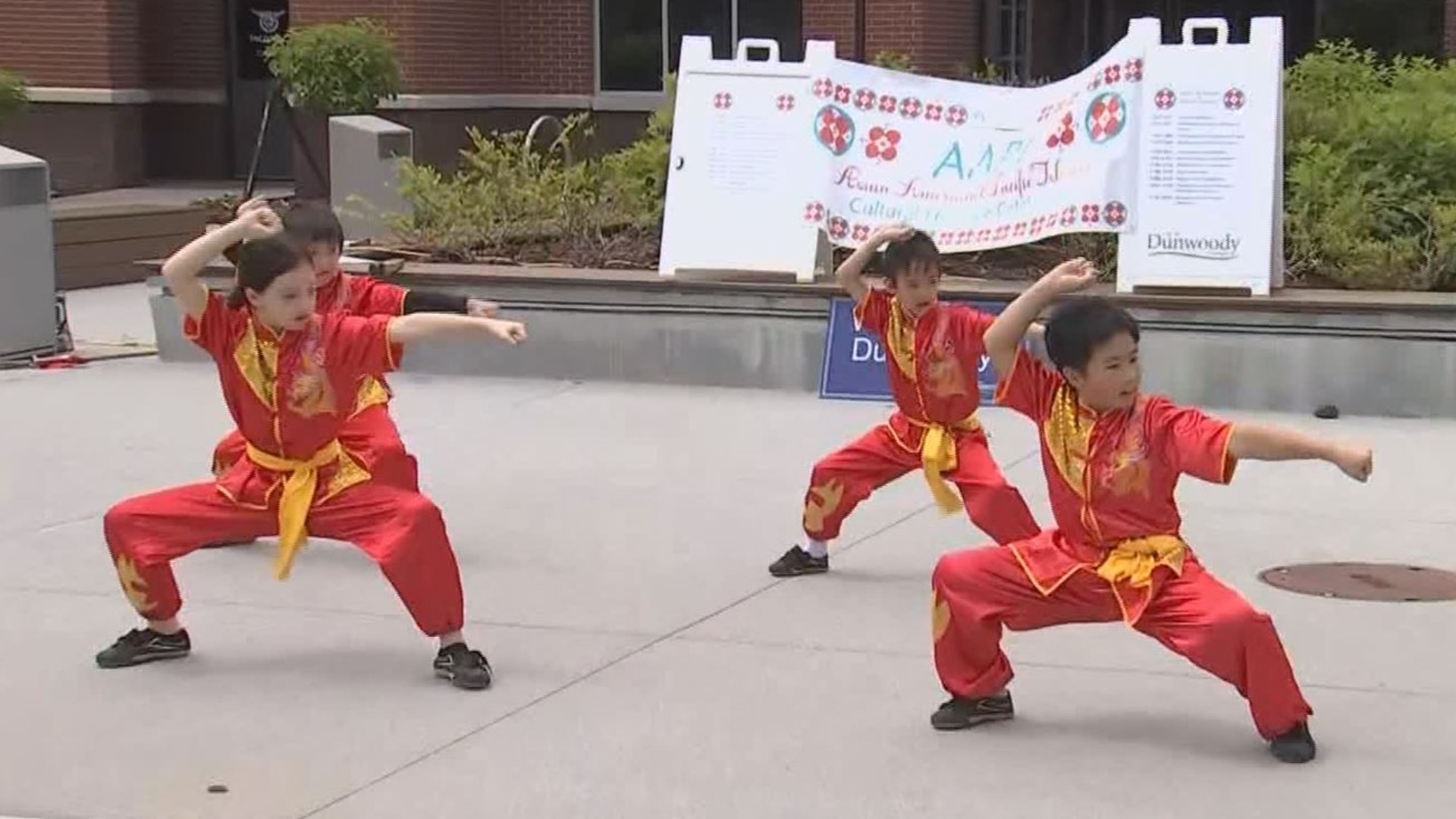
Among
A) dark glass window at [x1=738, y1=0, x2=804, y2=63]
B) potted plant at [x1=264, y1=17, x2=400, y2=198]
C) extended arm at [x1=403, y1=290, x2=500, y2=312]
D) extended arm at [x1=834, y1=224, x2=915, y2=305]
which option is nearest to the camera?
extended arm at [x1=403, y1=290, x2=500, y2=312]

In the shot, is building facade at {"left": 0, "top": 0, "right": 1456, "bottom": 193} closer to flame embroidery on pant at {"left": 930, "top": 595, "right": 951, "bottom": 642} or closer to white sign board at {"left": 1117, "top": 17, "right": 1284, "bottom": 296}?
white sign board at {"left": 1117, "top": 17, "right": 1284, "bottom": 296}

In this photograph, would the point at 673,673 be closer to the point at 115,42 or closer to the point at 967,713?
the point at 967,713

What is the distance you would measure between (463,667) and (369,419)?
6.10ft

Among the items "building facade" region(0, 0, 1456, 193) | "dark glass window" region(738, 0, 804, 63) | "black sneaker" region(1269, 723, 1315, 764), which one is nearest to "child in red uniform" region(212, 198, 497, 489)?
"black sneaker" region(1269, 723, 1315, 764)

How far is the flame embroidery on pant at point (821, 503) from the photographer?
24.7 feet

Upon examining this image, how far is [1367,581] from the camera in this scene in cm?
745

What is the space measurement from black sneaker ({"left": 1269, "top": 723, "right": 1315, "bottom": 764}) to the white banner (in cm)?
617

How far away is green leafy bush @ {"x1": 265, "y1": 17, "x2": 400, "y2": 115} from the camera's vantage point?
18875mm

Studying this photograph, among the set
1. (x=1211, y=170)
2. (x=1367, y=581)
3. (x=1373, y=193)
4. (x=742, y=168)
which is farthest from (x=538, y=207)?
(x=1367, y=581)

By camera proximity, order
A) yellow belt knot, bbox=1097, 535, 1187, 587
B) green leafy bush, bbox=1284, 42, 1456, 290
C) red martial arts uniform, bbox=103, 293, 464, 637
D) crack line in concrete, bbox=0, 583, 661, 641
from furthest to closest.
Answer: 1. green leafy bush, bbox=1284, 42, 1456, 290
2. crack line in concrete, bbox=0, 583, 661, 641
3. red martial arts uniform, bbox=103, 293, 464, 637
4. yellow belt knot, bbox=1097, 535, 1187, 587

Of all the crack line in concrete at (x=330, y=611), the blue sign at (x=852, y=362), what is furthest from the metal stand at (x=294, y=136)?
the crack line in concrete at (x=330, y=611)

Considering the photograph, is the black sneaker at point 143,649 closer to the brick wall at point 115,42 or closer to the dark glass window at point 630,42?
the dark glass window at point 630,42

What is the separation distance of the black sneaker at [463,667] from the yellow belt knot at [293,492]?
1.77 feet

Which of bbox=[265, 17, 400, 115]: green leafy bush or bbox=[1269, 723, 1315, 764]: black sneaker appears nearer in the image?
bbox=[1269, 723, 1315, 764]: black sneaker
